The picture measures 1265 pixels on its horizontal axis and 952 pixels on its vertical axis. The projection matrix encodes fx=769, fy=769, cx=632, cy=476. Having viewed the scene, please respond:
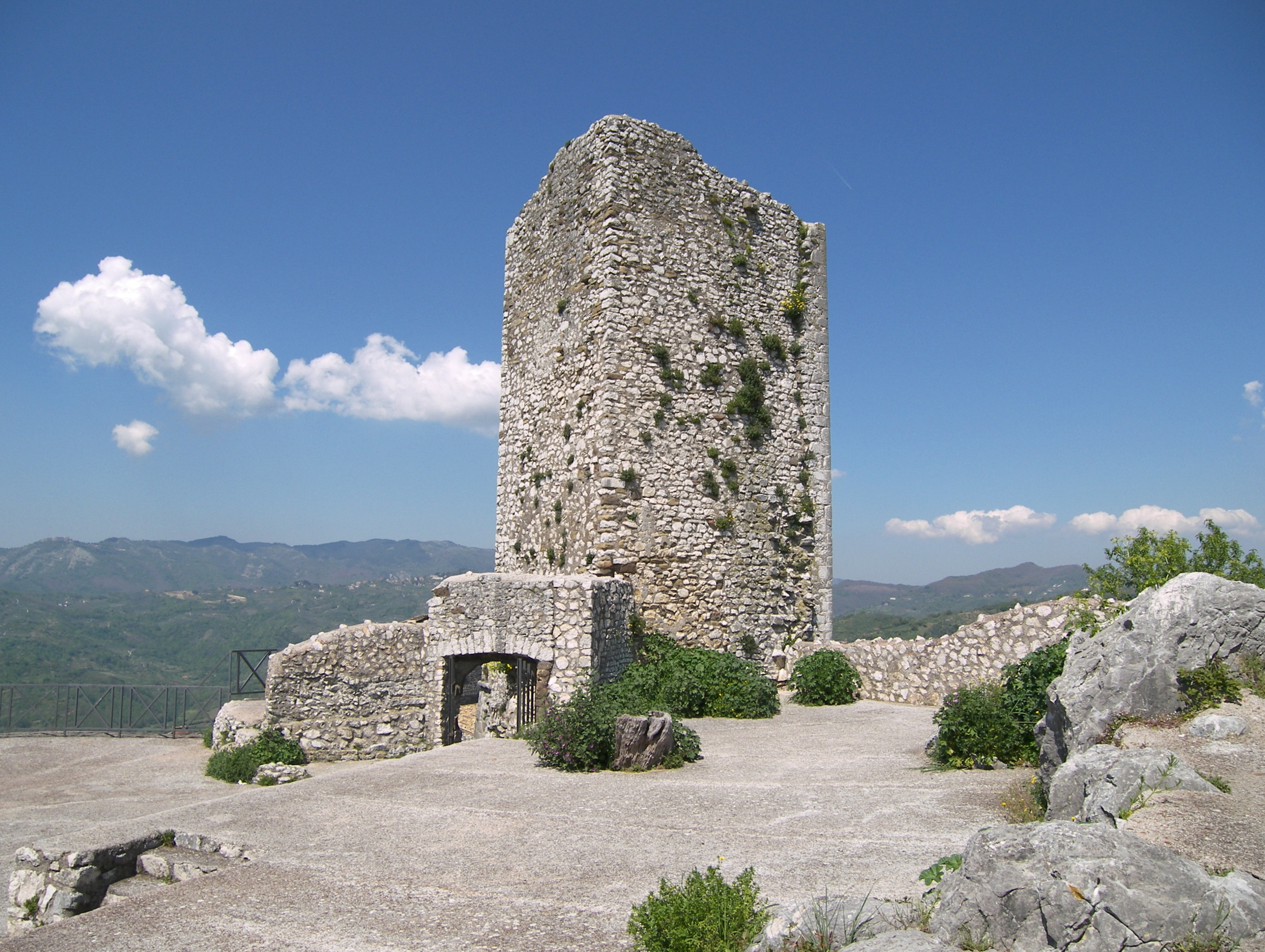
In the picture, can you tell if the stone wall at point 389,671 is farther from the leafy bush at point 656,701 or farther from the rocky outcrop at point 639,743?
the rocky outcrop at point 639,743

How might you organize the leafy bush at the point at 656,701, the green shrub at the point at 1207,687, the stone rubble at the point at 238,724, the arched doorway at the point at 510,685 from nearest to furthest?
1. the green shrub at the point at 1207,687
2. the leafy bush at the point at 656,701
3. the arched doorway at the point at 510,685
4. the stone rubble at the point at 238,724

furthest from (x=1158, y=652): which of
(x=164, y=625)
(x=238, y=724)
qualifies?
(x=164, y=625)

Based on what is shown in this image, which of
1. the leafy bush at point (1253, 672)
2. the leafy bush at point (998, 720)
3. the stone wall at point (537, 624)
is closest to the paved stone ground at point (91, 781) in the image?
the stone wall at point (537, 624)

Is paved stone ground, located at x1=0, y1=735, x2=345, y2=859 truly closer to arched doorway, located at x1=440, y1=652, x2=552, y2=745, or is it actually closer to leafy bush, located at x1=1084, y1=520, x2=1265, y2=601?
arched doorway, located at x1=440, y1=652, x2=552, y2=745

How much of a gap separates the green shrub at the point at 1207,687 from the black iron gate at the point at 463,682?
904cm

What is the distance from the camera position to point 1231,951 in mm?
3299

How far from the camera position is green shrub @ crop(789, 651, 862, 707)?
1473 centimetres

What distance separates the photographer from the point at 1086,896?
3.57 m

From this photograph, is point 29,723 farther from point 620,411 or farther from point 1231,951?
point 1231,951

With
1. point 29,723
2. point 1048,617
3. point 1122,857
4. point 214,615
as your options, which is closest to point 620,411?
point 1048,617

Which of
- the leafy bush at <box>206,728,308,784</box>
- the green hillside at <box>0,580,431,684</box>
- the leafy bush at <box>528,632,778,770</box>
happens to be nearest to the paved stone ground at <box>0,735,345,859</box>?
the leafy bush at <box>206,728,308,784</box>

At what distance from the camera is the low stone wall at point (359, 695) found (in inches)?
543

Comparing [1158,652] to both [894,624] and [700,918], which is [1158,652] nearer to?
[700,918]

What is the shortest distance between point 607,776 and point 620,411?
25.0ft
